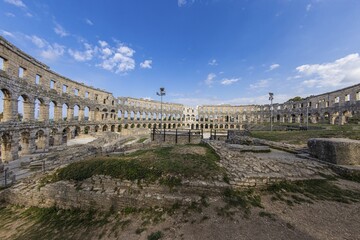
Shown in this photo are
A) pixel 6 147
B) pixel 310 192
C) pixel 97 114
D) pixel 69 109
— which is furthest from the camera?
pixel 97 114

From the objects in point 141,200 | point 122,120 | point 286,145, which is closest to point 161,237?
point 141,200

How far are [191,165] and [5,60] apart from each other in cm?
2112

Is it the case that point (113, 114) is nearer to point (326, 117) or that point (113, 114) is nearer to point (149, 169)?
point (149, 169)

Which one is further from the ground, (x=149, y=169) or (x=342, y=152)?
(x=342, y=152)

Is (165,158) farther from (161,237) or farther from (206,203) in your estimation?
(161,237)

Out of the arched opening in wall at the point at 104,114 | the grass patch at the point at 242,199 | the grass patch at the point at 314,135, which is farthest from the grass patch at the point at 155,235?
the arched opening in wall at the point at 104,114

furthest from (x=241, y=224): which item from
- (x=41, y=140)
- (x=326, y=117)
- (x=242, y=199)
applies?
(x=326, y=117)

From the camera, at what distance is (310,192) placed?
5527 millimetres

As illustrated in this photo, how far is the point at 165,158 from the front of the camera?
8148mm

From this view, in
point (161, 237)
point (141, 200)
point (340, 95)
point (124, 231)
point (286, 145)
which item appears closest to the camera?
point (161, 237)

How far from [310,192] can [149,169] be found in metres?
6.65

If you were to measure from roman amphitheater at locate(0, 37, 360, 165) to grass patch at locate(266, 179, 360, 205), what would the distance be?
2251 cm

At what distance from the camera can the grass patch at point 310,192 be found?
200 inches

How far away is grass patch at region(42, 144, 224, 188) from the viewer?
6.57 meters
